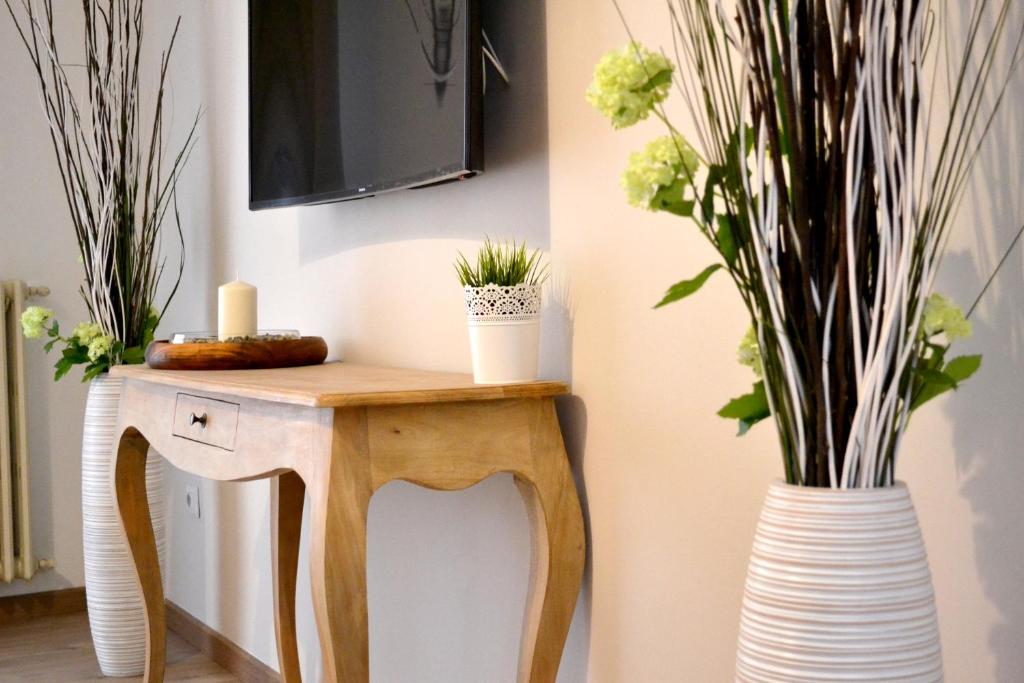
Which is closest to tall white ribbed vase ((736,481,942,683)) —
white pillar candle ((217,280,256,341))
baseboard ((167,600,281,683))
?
white pillar candle ((217,280,256,341))

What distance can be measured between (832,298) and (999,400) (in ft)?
0.96

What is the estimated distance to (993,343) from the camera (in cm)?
103

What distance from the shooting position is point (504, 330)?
1528mm

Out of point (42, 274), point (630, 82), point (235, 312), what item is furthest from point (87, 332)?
point (630, 82)

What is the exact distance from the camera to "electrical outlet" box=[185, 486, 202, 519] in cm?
304

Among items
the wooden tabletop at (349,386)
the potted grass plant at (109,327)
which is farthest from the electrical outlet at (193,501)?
the wooden tabletop at (349,386)

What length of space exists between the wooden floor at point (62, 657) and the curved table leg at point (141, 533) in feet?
1.13

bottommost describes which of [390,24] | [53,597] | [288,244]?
[53,597]

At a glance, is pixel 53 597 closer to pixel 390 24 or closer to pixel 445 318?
pixel 445 318

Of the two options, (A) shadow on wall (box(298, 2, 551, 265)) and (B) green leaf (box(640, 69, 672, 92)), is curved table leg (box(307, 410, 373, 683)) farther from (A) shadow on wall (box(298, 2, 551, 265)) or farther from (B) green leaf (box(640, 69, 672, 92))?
(B) green leaf (box(640, 69, 672, 92))

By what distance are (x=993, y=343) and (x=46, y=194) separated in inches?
118

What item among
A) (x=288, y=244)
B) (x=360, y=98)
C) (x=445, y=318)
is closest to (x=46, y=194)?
(x=288, y=244)

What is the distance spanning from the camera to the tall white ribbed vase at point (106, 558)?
106 inches

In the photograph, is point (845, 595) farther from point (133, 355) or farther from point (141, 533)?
point (133, 355)
